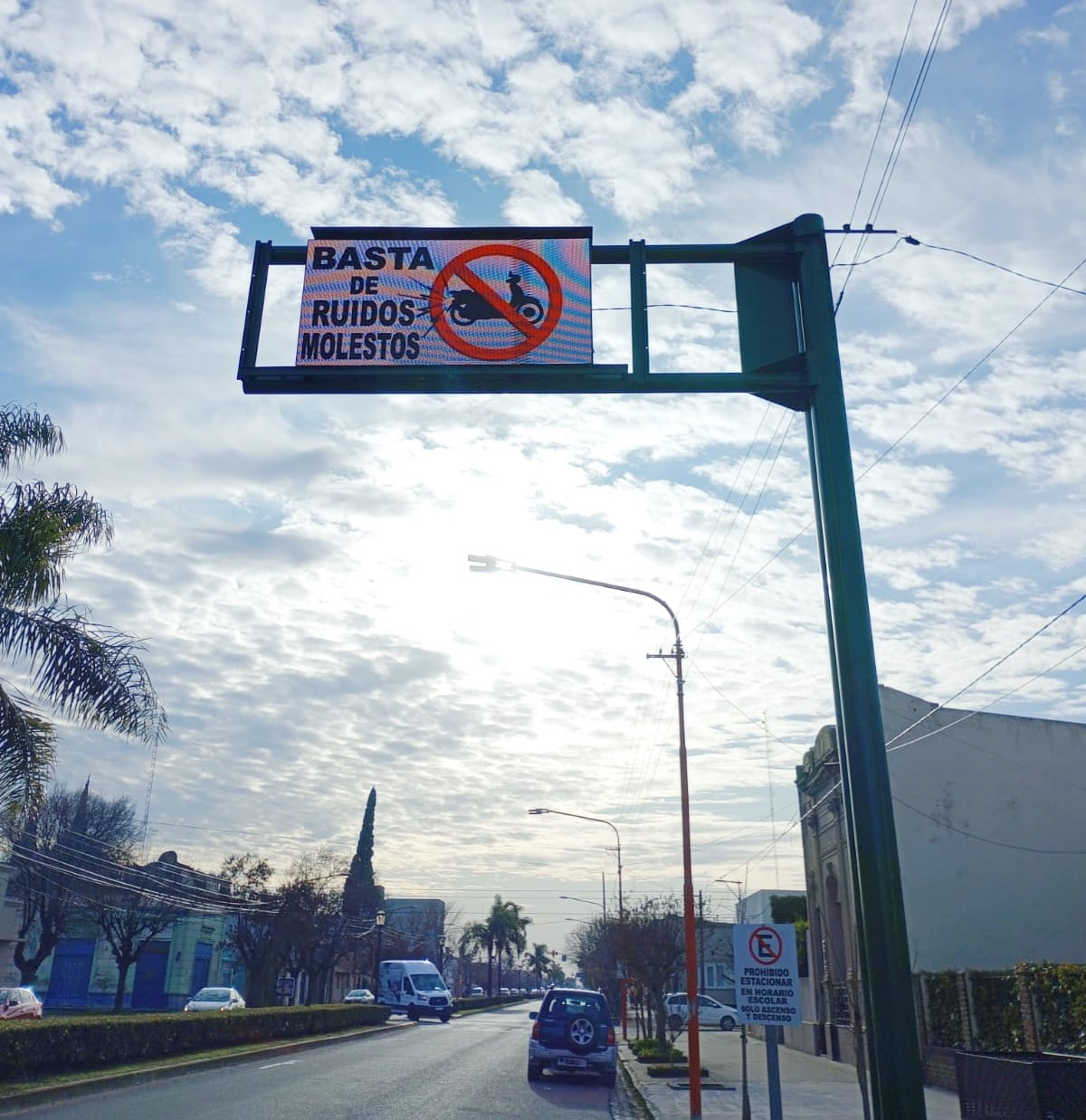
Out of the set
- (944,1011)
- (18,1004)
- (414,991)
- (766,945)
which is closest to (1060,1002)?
(944,1011)

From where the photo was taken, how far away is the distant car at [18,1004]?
27.3m

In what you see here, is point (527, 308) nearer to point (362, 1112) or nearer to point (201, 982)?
point (362, 1112)

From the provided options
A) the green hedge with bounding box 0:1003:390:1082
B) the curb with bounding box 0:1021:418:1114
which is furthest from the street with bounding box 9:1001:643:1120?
the green hedge with bounding box 0:1003:390:1082

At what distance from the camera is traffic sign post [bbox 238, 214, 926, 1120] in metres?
6.05

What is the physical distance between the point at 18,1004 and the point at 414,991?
26499 mm

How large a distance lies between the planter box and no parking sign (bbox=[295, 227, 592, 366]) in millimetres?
12007

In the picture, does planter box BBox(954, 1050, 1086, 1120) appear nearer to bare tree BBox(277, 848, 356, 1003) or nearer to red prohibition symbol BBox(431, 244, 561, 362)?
red prohibition symbol BBox(431, 244, 561, 362)

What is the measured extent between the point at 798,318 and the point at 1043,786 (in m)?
23.6

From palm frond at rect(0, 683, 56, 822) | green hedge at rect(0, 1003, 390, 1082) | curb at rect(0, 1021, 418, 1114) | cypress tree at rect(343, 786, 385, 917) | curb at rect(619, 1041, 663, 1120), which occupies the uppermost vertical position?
cypress tree at rect(343, 786, 385, 917)

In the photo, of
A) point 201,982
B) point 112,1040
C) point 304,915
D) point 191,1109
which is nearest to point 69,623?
point 191,1109

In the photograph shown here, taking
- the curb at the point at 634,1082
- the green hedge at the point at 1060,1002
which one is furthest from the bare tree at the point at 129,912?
the green hedge at the point at 1060,1002

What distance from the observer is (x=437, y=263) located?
279 inches

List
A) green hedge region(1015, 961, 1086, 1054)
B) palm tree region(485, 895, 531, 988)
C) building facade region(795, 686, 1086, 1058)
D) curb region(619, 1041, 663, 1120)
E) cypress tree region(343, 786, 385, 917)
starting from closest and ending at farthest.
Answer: green hedge region(1015, 961, 1086, 1054) < curb region(619, 1041, 663, 1120) < building facade region(795, 686, 1086, 1058) < cypress tree region(343, 786, 385, 917) < palm tree region(485, 895, 531, 988)

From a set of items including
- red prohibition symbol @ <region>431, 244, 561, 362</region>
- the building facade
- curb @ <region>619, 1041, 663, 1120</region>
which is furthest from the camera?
the building facade
